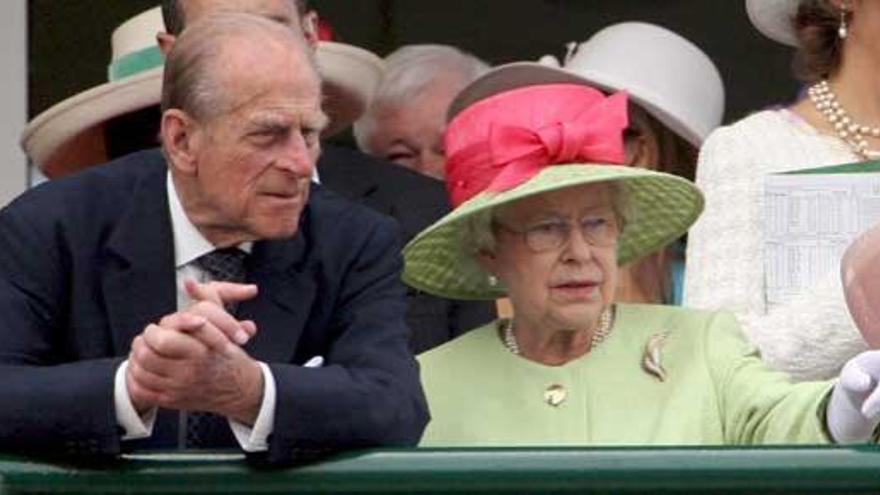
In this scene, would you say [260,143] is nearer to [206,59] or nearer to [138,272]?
[206,59]

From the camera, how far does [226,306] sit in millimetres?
4812

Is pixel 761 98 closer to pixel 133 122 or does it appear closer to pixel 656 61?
pixel 656 61

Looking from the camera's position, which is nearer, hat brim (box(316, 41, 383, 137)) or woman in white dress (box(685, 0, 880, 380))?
woman in white dress (box(685, 0, 880, 380))

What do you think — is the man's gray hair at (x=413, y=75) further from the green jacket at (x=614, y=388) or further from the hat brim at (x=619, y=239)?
the green jacket at (x=614, y=388)

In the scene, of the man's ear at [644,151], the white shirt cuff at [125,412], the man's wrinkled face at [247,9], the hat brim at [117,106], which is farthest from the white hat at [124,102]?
the white shirt cuff at [125,412]

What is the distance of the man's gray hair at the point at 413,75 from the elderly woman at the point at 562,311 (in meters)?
1.18

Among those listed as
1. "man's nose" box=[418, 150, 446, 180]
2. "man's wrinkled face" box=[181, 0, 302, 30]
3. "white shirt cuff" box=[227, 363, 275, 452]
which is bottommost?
"white shirt cuff" box=[227, 363, 275, 452]

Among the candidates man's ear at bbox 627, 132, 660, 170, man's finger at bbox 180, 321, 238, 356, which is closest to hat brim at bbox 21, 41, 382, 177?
man's ear at bbox 627, 132, 660, 170

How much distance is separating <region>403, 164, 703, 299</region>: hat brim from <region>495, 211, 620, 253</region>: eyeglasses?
0.06 m

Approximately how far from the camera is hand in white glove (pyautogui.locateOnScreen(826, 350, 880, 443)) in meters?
4.43

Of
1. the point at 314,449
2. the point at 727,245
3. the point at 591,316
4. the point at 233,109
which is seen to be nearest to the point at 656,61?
the point at 727,245

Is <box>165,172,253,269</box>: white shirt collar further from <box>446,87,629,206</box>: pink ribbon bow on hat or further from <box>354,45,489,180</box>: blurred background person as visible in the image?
<box>354,45,489,180</box>: blurred background person

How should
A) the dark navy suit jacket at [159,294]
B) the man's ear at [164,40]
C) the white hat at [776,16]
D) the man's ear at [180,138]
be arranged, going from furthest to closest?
1. the white hat at [776,16]
2. the man's ear at [164,40]
3. the man's ear at [180,138]
4. the dark navy suit jacket at [159,294]

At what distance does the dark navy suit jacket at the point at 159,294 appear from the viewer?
181 inches
